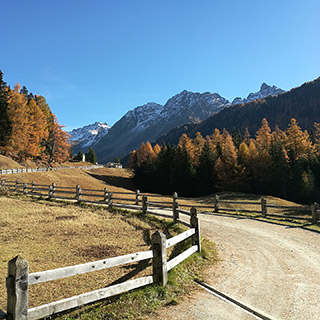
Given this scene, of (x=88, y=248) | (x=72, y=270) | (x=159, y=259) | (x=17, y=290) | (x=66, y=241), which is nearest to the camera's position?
(x=17, y=290)

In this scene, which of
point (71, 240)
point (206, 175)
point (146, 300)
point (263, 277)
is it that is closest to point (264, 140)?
point (206, 175)

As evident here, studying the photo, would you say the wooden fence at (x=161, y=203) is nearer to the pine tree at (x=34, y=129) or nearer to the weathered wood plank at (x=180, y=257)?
the weathered wood plank at (x=180, y=257)

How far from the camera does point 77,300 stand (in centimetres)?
489

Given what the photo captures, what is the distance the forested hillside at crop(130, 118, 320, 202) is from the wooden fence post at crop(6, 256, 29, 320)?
183 ft

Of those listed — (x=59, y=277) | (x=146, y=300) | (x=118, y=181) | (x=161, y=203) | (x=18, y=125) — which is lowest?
(x=118, y=181)

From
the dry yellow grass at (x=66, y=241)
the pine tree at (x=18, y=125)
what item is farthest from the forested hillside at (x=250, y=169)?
the dry yellow grass at (x=66, y=241)

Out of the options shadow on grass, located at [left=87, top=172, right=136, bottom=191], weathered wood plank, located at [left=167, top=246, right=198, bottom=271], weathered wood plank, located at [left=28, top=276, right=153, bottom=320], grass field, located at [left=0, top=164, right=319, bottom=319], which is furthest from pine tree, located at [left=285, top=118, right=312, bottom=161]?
weathered wood plank, located at [left=28, top=276, right=153, bottom=320]

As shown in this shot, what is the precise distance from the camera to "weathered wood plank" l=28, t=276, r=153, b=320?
4.45 meters

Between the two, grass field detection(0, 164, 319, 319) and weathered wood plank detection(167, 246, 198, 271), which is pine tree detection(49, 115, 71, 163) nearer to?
grass field detection(0, 164, 319, 319)

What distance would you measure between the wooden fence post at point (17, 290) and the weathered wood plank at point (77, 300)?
0.18m

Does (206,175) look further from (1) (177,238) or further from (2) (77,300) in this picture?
(2) (77,300)

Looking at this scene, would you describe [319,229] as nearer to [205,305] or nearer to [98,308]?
[205,305]

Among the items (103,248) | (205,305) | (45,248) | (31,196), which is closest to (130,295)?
(205,305)

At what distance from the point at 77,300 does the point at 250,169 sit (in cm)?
5894
